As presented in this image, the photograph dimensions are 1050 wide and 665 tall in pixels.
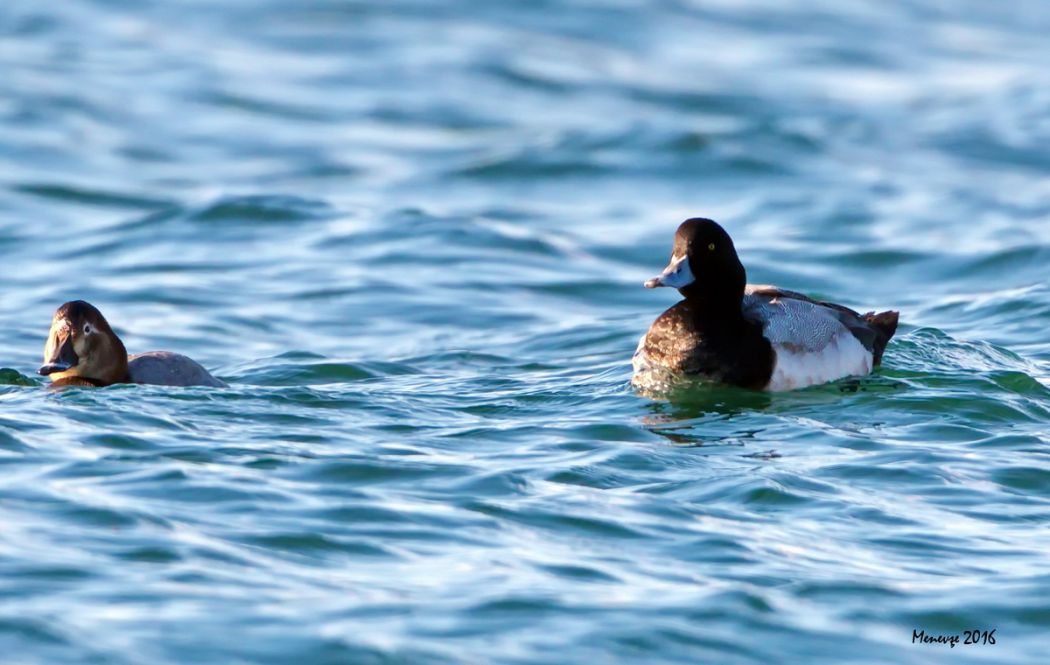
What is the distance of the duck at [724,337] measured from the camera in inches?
415

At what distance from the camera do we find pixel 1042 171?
2036 cm

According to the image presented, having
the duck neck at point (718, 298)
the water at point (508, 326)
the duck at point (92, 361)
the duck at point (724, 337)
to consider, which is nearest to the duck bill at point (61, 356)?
the duck at point (92, 361)

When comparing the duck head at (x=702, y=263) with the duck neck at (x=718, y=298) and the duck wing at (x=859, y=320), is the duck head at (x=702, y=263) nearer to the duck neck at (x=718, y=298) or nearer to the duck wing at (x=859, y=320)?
the duck neck at (x=718, y=298)

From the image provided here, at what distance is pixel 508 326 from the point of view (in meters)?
14.3

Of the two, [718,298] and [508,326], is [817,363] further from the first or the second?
[508,326]

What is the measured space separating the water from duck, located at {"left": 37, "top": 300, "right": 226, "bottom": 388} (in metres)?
0.29

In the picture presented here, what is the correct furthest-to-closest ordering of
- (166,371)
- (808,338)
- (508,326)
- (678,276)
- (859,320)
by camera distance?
(508,326) < (859,320) < (808,338) < (678,276) < (166,371)

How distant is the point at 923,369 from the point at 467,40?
16.4m

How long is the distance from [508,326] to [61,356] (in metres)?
5.07

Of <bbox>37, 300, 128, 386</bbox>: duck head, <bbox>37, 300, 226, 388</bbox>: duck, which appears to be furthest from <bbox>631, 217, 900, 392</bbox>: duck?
<bbox>37, 300, 128, 386</bbox>: duck head

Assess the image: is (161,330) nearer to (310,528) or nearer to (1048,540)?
(310,528)

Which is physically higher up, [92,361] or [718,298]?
[718,298]

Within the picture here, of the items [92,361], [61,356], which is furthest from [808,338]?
[61,356]

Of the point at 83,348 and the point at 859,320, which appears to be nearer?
the point at 83,348
